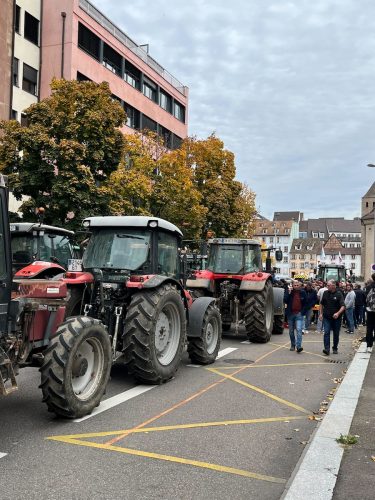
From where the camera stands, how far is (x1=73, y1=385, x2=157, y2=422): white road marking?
622 cm

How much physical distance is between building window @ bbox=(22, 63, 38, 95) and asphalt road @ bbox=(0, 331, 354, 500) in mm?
22515

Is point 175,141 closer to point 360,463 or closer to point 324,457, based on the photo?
point 324,457

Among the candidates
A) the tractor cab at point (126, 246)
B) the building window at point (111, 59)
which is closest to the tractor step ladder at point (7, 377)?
the tractor cab at point (126, 246)

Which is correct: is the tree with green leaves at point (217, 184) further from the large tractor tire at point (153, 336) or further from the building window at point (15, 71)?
the large tractor tire at point (153, 336)

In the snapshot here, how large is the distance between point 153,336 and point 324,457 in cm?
326

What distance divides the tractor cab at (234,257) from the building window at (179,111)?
3134 centimetres

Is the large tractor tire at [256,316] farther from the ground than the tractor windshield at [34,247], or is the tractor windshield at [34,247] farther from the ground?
the tractor windshield at [34,247]

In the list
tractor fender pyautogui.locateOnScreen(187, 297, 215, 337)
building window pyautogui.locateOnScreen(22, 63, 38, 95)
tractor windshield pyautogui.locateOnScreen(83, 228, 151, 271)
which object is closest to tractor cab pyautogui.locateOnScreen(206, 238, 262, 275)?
tractor fender pyautogui.locateOnScreen(187, 297, 215, 337)

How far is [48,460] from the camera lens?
469 centimetres

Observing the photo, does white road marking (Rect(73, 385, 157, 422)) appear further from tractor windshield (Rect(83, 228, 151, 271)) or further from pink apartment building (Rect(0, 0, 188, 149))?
pink apartment building (Rect(0, 0, 188, 149))

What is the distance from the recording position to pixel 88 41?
30.4m

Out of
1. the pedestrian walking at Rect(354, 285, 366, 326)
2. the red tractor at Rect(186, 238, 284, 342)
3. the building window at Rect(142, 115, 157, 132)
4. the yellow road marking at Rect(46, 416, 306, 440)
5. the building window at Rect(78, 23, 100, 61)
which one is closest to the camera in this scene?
the yellow road marking at Rect(46, 416, 306, 440)

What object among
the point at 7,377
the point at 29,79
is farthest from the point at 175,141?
the point at 7,377

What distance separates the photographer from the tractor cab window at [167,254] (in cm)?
844
